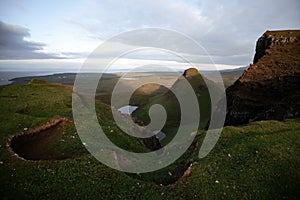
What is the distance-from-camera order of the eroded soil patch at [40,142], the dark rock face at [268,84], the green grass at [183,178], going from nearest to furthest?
1. the green grass at [183,178]
2. the eroded soil patch at [40,142]
3. the dark rock face at [268,84]

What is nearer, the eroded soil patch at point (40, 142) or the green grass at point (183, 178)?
the green grass at point (183, 178)

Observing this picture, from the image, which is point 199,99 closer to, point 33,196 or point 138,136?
point 138,136

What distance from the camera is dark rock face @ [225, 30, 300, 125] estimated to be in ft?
188

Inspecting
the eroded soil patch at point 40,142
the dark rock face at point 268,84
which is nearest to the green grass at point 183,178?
the eroded soil patch at point 40,142

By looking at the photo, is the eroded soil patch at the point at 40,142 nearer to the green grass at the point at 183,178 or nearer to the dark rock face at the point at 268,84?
the green grass at the point at 183,178

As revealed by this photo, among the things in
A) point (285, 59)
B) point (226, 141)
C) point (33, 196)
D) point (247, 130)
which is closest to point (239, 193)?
point (226, 141)

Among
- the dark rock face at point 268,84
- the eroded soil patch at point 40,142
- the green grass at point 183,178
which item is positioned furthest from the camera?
the dark rock face at point 268,84

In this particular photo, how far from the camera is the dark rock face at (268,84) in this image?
57.3 meters

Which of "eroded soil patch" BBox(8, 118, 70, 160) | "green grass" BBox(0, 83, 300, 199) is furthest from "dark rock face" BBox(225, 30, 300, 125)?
"eroded soil patch" BBox(8, 118, 70, 160)

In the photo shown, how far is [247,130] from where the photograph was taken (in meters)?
28.9

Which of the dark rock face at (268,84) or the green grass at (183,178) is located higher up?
the dark rock face at (268,84)

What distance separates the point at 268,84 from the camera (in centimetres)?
6138

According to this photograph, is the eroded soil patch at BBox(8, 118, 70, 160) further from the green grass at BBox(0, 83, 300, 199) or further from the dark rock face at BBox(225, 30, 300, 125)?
the dark rock face at BBox(225, 30, 300, 125)

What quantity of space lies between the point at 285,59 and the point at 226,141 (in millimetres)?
53698
